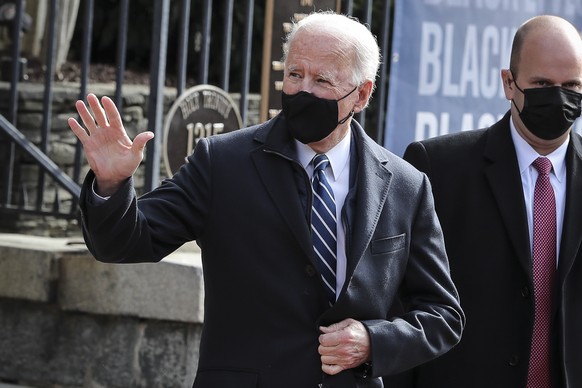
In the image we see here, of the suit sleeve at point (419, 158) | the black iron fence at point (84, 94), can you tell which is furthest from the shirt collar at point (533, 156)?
the black iron fence at point (84, 94)

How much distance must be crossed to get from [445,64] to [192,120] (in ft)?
3.96

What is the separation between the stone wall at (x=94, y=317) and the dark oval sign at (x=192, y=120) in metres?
0.47

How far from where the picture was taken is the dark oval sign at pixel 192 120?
588 centimetres

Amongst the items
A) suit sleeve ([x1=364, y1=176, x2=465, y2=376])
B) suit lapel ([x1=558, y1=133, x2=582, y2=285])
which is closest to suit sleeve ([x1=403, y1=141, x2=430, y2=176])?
suit lapel ([x1=558, y1=133, x2=582, y2=285])

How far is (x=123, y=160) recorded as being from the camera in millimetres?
3070

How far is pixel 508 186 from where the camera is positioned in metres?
3.99

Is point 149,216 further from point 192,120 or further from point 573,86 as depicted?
point 192,120

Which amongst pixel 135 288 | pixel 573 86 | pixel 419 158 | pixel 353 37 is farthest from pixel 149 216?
pixel 135 288

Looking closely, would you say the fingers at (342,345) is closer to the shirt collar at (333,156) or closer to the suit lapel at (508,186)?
the shirt collar at (333,156)

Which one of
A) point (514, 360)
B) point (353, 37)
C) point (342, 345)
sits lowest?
point (514, 360)

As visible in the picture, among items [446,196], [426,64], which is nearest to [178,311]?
[426,64]

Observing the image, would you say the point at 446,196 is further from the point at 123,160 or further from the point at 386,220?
the point at 123,160

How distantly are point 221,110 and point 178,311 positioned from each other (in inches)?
37.2

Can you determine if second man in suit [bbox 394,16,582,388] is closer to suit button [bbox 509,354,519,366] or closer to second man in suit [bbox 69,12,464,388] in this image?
suit button [bbox 509,354,519,366]
